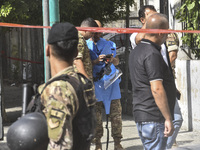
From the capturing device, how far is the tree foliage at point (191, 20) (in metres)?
8.20

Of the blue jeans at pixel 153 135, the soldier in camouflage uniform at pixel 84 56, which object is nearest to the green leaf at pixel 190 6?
the soldier in camouflage uniform at pixel 84 56

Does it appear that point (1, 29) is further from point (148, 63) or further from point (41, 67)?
point (41, 67)

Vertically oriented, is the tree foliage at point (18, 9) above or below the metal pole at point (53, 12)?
above

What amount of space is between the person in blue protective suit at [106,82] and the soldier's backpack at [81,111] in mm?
3450

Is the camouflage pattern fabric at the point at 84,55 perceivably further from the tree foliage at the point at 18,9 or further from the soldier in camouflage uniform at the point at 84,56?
the tree foliage at the point at 18,9

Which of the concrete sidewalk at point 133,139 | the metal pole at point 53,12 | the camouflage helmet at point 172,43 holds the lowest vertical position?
the concrete sidewalk at point 133,139

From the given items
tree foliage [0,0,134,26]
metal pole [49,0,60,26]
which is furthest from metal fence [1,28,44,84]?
metal pole [49,0,60,26]

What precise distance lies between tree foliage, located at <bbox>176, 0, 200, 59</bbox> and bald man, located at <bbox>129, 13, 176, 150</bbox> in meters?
4.20

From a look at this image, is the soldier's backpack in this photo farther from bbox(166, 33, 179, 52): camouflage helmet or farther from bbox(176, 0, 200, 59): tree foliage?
bbox(176, 0, 200, 59): tree foliage

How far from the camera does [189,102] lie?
26.6 ft

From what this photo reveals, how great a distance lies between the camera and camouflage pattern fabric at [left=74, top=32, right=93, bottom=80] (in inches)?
220

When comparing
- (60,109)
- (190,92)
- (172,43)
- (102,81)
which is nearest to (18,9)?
(102,81)

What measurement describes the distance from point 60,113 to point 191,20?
6.26 meters

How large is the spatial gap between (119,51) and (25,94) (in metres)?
11.3
